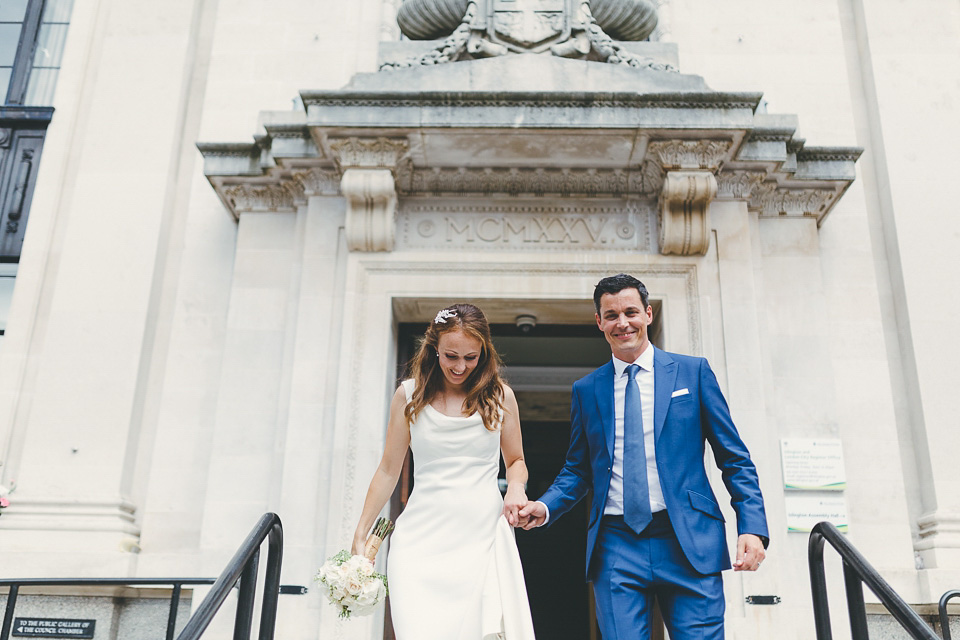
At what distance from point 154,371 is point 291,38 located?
12.2ft

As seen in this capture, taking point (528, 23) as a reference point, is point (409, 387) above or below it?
below

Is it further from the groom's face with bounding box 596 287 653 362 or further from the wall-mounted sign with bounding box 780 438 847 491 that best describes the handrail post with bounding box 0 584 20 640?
the wall-mounted sign with bounding box 780 438 847 491

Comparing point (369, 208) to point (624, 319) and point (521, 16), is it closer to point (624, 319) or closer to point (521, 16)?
point (521, 16)

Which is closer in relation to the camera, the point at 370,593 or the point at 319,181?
the point at 370,593

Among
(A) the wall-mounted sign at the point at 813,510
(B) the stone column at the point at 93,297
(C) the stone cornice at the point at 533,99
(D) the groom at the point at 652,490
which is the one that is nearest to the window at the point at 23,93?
(B) the stone column at the point at 93,297

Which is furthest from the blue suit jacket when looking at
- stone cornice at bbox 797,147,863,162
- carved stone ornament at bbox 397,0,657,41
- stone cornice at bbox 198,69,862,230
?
carved stone ornament at bbox 397,0,657,41

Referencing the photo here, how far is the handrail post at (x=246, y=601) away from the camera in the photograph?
361cm

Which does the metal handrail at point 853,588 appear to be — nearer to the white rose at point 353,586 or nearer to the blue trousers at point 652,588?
the blue trousers at point 652,588

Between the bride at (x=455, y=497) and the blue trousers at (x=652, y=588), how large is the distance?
370 millimetres

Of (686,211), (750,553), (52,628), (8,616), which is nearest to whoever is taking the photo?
(750,553)

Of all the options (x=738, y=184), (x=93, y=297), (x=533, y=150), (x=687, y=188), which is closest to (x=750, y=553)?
(x=687, y=188)

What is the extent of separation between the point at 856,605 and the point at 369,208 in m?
4.81

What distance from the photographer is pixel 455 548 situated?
3559mm

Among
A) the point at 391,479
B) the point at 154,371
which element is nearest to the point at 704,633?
the point at 391,479
